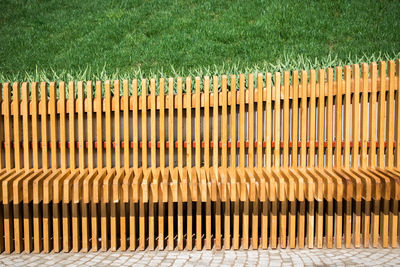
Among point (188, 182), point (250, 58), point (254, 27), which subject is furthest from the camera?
point (254, 27)

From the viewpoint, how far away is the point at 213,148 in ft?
17.0

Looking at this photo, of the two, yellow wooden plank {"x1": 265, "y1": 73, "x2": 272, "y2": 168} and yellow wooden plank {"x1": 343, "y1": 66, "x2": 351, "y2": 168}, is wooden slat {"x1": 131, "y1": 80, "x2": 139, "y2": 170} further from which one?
yellow wooden plank {"x1": 343, "y1": 66, "x2": 351, "y2": 168}

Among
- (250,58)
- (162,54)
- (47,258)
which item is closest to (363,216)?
(47,258)

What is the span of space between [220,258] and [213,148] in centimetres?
108

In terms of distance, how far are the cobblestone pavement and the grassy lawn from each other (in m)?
5.46

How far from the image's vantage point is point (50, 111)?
5086 millimetres

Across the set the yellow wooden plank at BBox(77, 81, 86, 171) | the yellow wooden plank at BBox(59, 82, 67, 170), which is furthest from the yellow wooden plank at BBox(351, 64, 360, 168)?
the yellow wooden plank at BBox(59, 82, 67, 170)

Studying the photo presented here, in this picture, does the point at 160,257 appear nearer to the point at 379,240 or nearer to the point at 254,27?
the point at 379,240

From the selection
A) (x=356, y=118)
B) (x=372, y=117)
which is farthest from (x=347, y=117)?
(x=372, y=117)

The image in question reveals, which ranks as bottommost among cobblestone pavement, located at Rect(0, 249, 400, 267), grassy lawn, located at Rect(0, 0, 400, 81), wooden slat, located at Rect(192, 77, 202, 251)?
cobblestone pavement, located at Rect(0, 249, 400, 267)

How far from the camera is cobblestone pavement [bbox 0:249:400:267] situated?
4773 mm

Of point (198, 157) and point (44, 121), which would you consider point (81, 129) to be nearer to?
point (44, 121)

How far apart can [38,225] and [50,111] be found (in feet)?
3.73

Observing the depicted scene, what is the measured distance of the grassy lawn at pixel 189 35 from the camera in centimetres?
1081
